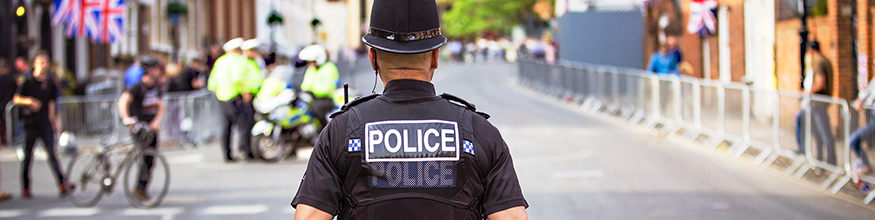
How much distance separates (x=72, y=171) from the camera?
9.41 metres

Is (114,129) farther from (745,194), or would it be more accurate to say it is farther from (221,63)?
(745,194)

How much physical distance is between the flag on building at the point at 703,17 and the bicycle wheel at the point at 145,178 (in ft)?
50.8

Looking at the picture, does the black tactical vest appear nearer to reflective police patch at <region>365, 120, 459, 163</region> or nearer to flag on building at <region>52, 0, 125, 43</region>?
reflective police patch at <region>365, 120, 459, 163</region>

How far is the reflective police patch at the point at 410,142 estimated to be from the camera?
277 cm

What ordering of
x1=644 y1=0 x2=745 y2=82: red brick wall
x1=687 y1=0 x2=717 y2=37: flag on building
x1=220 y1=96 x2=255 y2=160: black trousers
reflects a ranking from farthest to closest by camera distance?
x1=687 y1=0 x2=717 y2=37: flag on building < x1=644 y1=0 x2=745 y2=82: red brick wall < x1=220 y1=96 x2=255 y2=160: black trousers

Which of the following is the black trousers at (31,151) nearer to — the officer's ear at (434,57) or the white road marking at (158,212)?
the white road marking at (158,212)

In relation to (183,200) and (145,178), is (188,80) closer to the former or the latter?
(183,200)

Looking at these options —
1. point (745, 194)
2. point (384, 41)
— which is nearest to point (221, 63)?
point (745, 194)

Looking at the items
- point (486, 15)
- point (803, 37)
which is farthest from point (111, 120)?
point (486, 15)

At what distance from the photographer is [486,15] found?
79188mm

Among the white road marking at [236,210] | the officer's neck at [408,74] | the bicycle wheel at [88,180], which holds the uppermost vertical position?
the officer's neck at [408,74]

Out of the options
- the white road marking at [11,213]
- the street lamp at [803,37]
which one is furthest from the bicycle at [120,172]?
the street lamp at [803,37]

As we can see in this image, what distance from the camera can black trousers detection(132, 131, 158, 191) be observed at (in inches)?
360


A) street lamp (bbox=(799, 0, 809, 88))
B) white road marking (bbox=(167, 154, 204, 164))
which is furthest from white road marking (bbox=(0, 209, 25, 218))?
street lamp (bbox=(799, 0, 809, 88))
